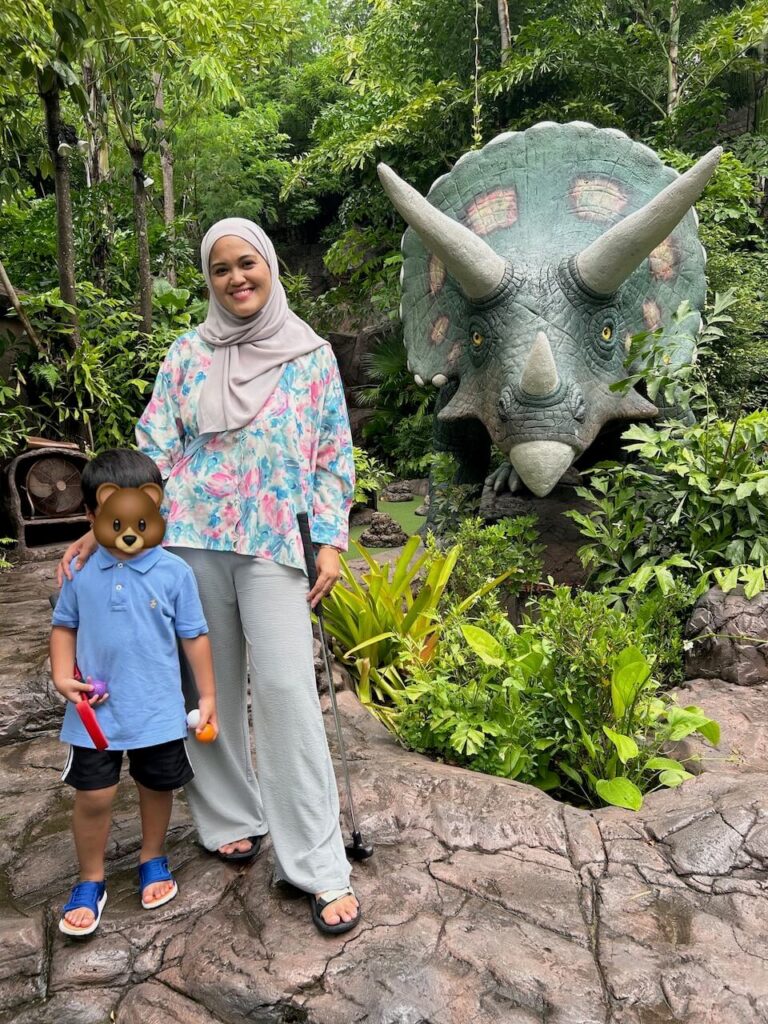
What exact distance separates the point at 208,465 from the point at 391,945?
1.11m

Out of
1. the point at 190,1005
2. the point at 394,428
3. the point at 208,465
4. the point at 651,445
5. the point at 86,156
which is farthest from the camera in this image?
the point at 394,428

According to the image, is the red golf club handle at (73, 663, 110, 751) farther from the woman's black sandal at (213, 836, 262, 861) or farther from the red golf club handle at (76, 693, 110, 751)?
the woman's black sandal at (213, 836, 262, 861)

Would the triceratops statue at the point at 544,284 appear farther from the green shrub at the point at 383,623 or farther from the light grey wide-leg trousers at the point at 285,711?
the light grey wide-leg trousers at the point at 285,711

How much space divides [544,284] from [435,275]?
90cm

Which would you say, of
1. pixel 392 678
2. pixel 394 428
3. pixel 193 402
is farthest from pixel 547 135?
pixel 394 428

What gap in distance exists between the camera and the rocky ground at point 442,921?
1.64 m

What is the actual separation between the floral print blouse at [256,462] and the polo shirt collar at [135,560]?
0.07m

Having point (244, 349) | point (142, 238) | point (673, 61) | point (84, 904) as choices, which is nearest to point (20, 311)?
point (142, 238)

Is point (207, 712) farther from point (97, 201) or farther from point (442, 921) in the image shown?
point (97, 201)

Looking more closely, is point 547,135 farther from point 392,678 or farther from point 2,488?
point 2,488

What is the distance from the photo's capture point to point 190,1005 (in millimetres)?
1657

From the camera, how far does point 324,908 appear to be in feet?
5.93

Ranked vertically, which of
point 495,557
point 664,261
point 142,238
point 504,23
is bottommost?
point 495,557

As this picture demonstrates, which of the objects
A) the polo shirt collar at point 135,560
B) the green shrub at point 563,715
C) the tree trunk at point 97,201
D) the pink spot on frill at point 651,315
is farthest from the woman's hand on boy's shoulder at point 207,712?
the tree trunk at point 97,201
